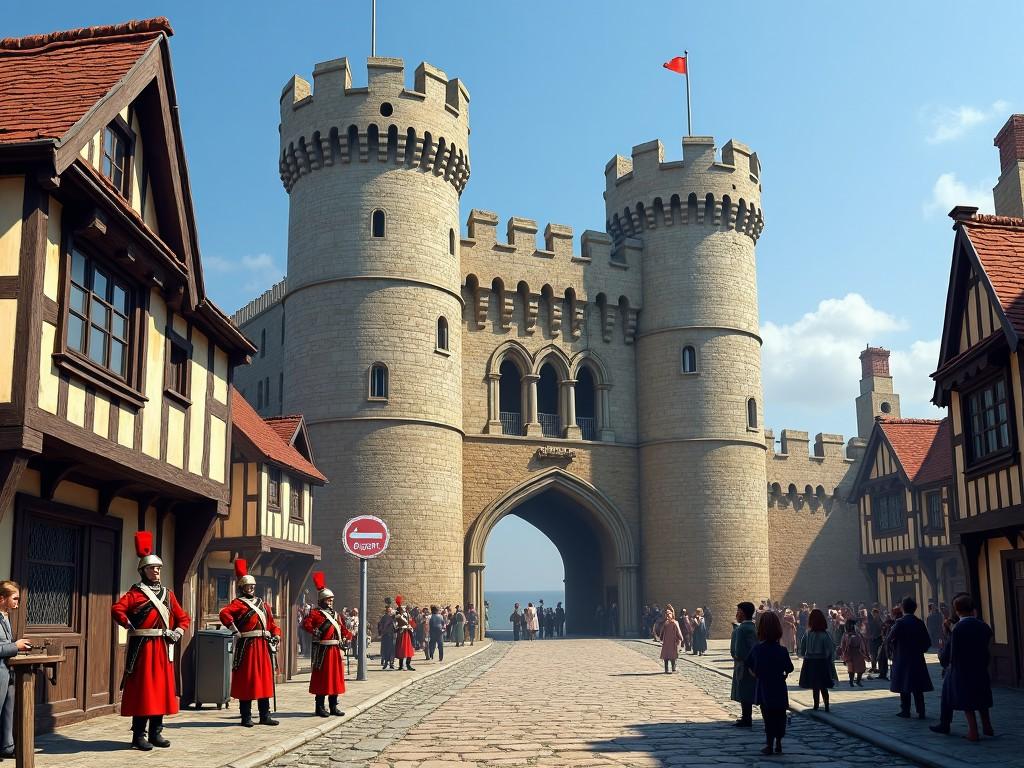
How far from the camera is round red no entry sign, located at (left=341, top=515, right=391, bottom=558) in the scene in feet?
58.1

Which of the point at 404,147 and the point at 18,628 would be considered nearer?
the point at 18,628

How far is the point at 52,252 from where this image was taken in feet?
33.4

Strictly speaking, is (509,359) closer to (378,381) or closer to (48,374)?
(378,381)

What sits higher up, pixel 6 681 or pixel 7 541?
pixel 7 541

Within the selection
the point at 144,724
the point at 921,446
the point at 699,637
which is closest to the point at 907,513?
the point at 921,446

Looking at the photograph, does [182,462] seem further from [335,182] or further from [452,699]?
[335,182]

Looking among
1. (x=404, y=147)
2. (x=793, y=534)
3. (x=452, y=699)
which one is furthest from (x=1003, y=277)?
(x=793, y=534)

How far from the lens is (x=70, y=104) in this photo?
10852 millimetres

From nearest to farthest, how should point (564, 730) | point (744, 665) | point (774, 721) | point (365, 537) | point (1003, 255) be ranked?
point (774, 721)
point (564, 730)
point (744, 665)
point (1003, 255)
point (365, 537)

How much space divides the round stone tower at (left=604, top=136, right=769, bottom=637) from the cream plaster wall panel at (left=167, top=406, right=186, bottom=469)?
85.8ft

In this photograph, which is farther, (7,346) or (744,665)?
(744,665)

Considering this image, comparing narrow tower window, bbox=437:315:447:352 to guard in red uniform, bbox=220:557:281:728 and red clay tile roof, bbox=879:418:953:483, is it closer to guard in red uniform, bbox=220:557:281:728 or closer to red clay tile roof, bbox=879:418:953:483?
red clay tile roof, bbox=879:418:953:483

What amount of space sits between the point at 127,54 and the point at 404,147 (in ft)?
71.3

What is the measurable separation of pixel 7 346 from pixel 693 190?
32512mm
